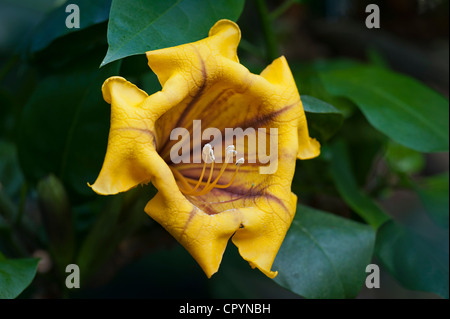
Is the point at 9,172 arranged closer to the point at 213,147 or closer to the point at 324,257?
the point at 213,147

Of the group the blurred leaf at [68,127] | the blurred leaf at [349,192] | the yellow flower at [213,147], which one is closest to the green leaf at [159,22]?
the yellow flower at [213,147]

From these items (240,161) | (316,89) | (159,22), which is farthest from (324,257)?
(159,22)

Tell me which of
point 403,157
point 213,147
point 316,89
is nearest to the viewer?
point 213,147

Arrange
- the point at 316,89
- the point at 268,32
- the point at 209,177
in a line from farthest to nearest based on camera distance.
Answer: the point at 268,32 → the point at 316,89 → the point at 209,177

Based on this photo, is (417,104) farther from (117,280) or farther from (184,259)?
(117,280)

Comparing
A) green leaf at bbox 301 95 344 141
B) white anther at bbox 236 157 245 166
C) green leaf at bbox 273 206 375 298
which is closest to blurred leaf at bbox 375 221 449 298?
green leaf at bbox 273 206 375 298

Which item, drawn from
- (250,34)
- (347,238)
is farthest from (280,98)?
(250,34)

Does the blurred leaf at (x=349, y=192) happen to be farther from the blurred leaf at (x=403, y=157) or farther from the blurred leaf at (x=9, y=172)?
the blurred leaf at (x=9, y=172)
